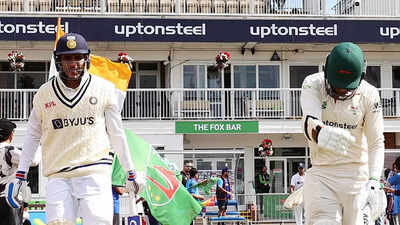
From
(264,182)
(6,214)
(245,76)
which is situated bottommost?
(264,182)

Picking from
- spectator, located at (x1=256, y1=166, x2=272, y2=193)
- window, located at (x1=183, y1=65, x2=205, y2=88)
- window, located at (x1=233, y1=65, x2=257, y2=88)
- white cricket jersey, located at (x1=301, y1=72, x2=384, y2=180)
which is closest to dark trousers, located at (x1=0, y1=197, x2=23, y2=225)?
white cricket jersey, located at (x1=301, y1=72, x2=384, y2=180)

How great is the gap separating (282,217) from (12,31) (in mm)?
12121

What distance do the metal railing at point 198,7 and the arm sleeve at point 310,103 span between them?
2540 cm

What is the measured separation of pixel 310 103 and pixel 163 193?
7.73 metres

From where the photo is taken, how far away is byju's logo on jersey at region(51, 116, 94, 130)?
6.83 meters

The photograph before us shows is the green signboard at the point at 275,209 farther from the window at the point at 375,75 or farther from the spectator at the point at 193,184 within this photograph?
the window at the point at 375,75

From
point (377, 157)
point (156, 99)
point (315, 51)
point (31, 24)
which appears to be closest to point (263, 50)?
point (315, 51)

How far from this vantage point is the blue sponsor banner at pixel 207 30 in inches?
1193

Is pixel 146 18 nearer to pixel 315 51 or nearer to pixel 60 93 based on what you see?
pixel 315 51

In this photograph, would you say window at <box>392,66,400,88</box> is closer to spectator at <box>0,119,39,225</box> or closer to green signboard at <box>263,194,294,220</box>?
green signboard at <box>263,194,294,220</box>

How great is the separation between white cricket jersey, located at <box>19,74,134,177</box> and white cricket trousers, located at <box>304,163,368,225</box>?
1545 millimetres

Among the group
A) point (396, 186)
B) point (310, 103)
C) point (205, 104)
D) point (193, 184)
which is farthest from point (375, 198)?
point (205, 104)

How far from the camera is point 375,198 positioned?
22.5ft

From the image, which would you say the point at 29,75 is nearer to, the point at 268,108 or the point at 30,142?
the point at 268,108
